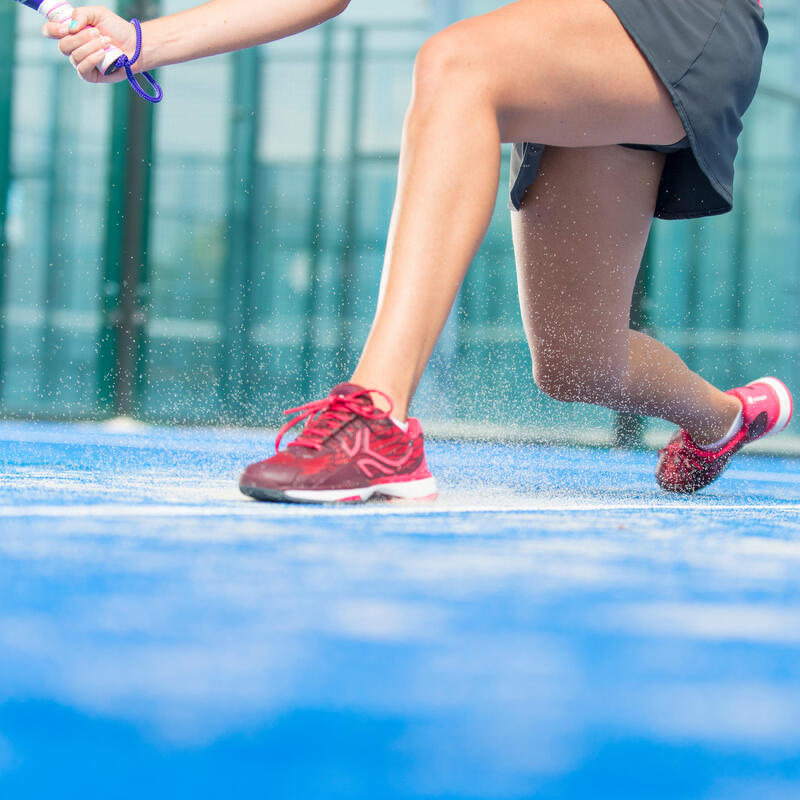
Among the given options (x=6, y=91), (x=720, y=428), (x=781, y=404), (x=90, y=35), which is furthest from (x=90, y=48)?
(x=6, y=91)

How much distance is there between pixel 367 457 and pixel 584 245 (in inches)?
21.7

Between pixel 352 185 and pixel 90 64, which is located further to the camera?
pixel 352 185

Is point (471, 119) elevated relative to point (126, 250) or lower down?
elevated

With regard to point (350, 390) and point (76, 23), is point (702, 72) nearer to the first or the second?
point (350, 390)

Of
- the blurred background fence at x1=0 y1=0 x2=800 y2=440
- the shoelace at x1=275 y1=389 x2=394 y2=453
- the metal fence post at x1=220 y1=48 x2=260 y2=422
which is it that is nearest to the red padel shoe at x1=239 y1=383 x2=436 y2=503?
the shoelace at x1=275 y1=389 x2=394 y2=453

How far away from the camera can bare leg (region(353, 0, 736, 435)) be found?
1154 millimetres

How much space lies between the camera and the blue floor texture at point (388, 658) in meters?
0.39

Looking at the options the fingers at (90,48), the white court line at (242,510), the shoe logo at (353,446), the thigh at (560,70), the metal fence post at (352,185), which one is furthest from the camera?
the metal fence post at (352,185)

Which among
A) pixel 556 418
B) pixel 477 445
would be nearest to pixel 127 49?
pixel 477 445

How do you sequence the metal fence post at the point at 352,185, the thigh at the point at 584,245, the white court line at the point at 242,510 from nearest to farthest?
the white court line at the point at 242,510
the thigh at the point at 584,245
the metal fence post at the point at 352,185

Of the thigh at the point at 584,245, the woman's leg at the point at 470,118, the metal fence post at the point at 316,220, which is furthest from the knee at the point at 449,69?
the metal fence post at the point at 316,220

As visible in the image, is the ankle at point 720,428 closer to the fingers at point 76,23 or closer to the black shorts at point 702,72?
the black shorts at point 702,72

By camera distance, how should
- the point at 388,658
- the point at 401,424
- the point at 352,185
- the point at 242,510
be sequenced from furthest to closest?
the point at 352,185 → the point at 401,424 → the point at 242,510 → the point at 388,658

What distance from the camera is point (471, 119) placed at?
1.20m
